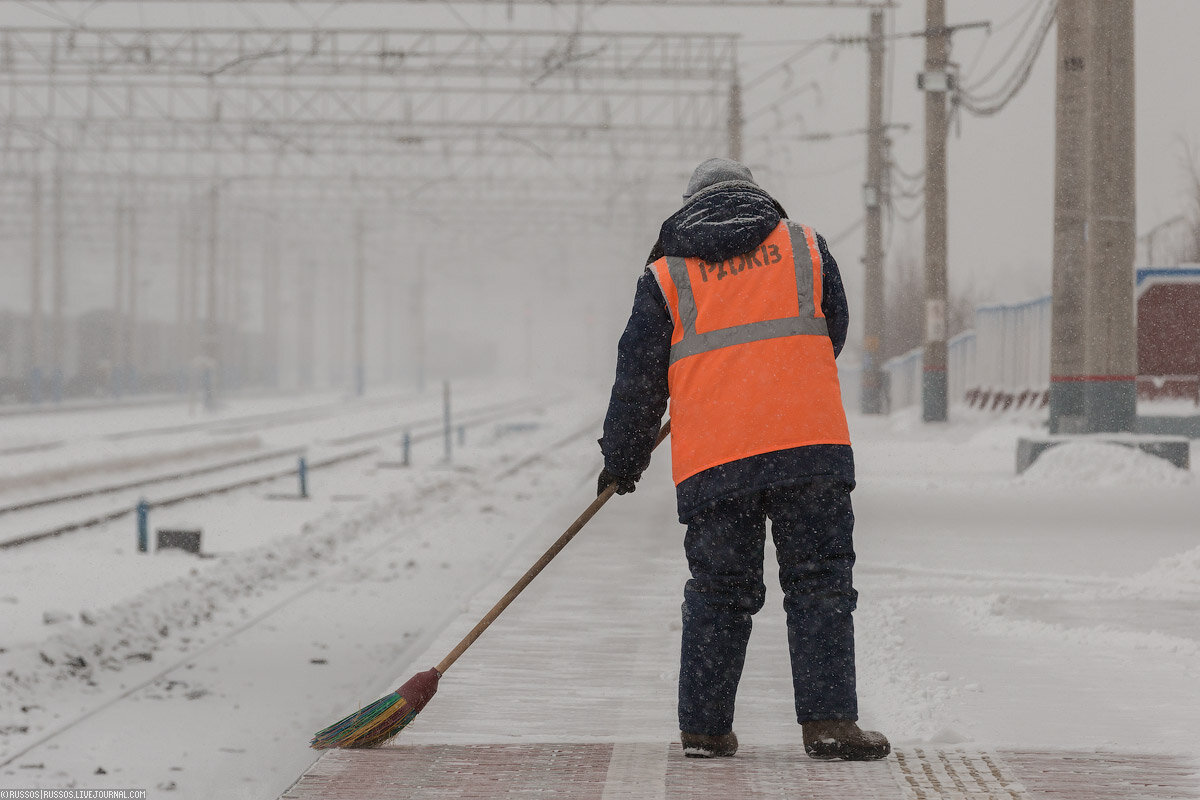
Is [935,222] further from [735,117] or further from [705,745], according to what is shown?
[705,745]

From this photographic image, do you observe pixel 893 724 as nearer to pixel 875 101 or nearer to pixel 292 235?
pixel 875 101

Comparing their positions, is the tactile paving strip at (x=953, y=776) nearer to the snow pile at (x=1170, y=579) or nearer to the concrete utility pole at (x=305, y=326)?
the snow pile at (x=1170, y=579)

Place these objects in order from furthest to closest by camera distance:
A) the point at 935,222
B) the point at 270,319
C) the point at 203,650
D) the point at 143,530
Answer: the point at 270,319 → the point at 935,222 → the point at 143,530 → the point at 203,650

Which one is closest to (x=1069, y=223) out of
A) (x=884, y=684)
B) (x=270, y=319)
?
(x=884, y=684)

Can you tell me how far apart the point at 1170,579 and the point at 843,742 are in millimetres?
4674

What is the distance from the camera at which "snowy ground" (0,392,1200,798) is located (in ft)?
17.3

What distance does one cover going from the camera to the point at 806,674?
4.20 meters

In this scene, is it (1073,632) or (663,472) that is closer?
(1073,632)

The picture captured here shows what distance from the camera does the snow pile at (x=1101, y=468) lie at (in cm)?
1469

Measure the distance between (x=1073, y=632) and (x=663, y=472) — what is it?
11.8 m

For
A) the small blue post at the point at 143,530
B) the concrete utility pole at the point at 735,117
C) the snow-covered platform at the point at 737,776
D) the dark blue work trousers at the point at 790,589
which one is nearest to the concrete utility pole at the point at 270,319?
the concrete utility pole at the point at 735,117

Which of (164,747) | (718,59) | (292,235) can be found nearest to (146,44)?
(718,59)

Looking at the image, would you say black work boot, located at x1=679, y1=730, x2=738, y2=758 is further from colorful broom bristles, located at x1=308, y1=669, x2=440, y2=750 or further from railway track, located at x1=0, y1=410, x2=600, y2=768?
railway track, located at x1=0, y1=410, x2=600, y2=768

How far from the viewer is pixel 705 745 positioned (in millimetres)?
4309
